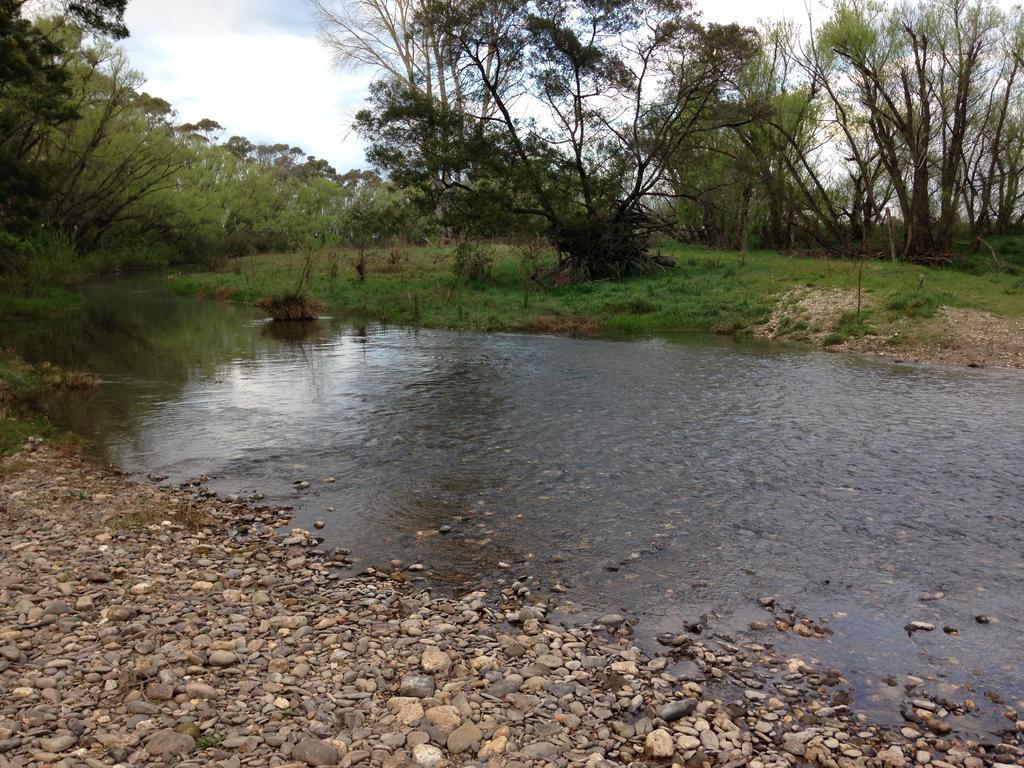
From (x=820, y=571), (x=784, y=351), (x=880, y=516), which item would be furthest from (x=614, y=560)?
(x=784, y=351)

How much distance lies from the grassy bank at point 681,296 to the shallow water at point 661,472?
4542 mm

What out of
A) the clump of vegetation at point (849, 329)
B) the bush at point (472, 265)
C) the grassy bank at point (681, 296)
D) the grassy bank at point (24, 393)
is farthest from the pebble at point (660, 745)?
the bush at point (472, 265)

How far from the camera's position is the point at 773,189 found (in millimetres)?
42062

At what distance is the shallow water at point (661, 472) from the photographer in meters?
6.22

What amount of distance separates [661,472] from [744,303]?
55.9ft

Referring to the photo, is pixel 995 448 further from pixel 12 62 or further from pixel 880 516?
pixel 12 62

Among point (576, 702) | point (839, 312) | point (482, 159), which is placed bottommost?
point (576, 702)

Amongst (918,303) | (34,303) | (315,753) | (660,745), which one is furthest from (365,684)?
(34,303)

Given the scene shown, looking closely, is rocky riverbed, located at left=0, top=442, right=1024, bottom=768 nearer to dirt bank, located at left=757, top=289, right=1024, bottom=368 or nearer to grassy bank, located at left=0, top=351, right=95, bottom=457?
grassy bank, located at left=0, top=351, right=95, bottom=457

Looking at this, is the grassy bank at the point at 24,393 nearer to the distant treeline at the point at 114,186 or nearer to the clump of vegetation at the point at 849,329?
the distant treeline at the point at 114,186

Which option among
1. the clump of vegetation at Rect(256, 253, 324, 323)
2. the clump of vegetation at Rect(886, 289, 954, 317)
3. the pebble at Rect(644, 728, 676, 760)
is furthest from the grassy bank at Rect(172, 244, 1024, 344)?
the pebble at Rect(644, 728, 676, 760)

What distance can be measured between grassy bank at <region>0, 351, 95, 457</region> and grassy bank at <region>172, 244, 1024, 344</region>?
13403mm

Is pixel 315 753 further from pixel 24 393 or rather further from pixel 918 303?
pixel 918 303

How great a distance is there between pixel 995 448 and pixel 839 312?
12.9 meters
